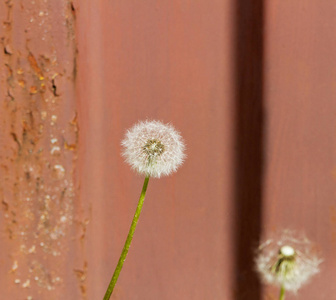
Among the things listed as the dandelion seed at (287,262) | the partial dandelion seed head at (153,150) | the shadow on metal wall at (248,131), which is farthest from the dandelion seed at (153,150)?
the shadow on metal wall at (248,131)

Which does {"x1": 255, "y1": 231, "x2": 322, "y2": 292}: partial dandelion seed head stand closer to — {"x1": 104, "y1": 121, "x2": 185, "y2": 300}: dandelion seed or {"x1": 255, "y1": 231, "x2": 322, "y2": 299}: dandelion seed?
{"x1": 255, "y1": 231, "x2": 322, "y2": 299}: dandelion seed

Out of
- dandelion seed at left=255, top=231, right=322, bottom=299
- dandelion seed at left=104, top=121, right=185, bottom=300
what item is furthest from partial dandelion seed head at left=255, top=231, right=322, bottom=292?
dandelion seed at left=104, top=121, right=185, bottom=300

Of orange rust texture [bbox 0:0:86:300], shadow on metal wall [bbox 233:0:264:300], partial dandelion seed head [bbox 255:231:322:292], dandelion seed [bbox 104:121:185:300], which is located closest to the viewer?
dandelion seed [bbox 104:121:185:300]

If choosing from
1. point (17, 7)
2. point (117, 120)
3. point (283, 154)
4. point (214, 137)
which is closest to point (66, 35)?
point (17, 7)

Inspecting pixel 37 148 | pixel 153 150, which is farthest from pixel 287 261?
pixel 37 148

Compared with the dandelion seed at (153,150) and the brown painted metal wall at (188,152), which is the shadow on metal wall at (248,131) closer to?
the brown painted metal wall at (188,152)

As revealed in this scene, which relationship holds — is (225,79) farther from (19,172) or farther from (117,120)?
(19,172)

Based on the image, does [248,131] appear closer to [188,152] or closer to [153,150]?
[188,152]
